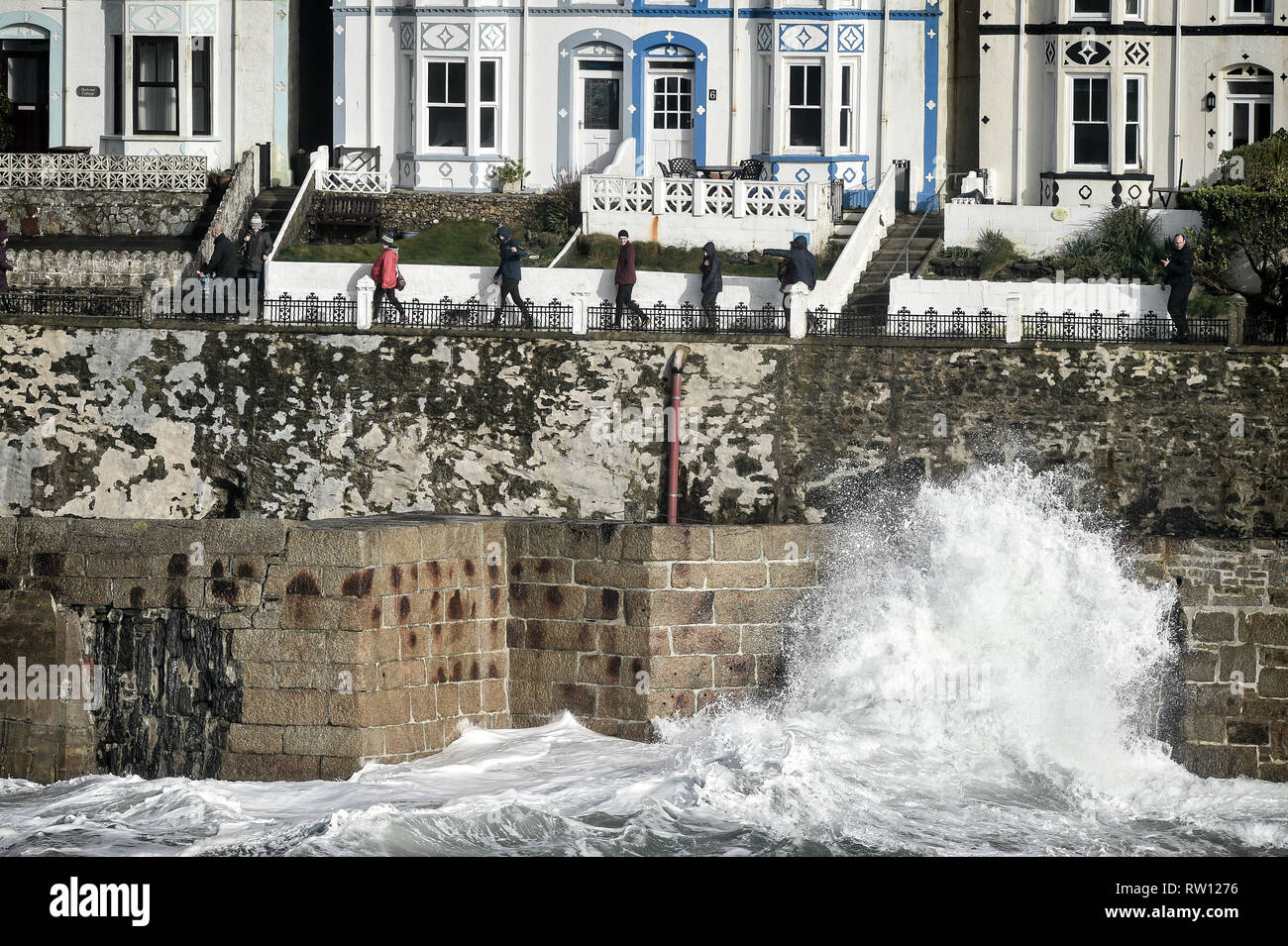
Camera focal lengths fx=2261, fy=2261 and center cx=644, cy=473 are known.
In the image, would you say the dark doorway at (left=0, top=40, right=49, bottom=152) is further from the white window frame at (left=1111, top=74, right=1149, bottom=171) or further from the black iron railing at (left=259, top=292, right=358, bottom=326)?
the white window frame at (left=1111, top=74, right=1149, bottom=171)

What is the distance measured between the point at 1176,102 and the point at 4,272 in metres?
16.6

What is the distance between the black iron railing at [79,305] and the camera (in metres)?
25.6

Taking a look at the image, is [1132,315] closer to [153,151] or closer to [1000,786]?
[1000,786]

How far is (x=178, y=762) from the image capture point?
1883 centimetres

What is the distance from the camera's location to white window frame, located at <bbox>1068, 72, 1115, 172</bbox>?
1284 inches

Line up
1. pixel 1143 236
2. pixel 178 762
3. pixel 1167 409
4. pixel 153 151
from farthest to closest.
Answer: pixel 153 151
pixel 1143 236
pixel 1167 409
pixel 178 762

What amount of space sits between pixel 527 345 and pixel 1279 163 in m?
10.7

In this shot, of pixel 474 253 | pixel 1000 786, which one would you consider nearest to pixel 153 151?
pixel 474 253

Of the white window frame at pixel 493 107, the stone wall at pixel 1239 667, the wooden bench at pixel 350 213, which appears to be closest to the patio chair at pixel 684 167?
the white window frame at pixel 493 107

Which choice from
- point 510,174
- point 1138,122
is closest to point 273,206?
point 510,174

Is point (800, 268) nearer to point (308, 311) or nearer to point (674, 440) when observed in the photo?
point (674, 440)

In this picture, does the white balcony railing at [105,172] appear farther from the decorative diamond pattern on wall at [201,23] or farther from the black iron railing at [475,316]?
the black iron railing at [475,316]

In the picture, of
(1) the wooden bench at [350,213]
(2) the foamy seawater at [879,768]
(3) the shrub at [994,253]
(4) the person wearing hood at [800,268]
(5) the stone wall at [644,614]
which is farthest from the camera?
(1) the wooden bench at [350,213]

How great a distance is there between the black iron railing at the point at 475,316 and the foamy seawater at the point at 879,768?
18.1ft
